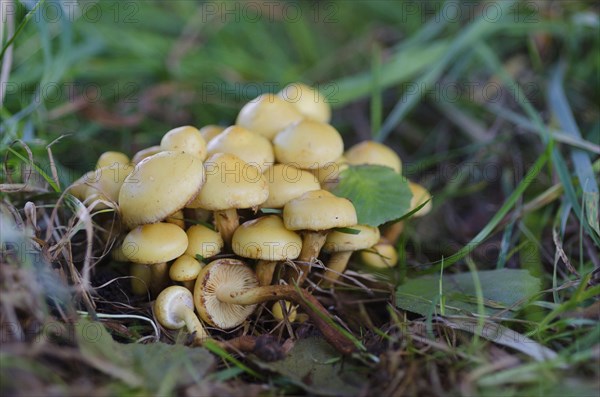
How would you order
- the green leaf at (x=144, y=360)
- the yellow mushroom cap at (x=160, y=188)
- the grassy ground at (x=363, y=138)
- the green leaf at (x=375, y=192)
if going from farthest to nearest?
the green leaf at (x=375, y=192), the yellow mushroom cap at (x=160, y=188), the grassy ground at (x=363, y=138), the green leaf at (x=144, y=360)

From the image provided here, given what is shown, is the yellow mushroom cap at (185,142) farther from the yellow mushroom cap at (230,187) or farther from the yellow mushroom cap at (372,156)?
the yellow mushroom cap at (372,156)

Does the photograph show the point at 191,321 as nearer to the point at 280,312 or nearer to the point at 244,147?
the point at 280,312

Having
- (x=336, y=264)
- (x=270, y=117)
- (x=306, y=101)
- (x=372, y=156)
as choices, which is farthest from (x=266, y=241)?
(x=306, y=101)

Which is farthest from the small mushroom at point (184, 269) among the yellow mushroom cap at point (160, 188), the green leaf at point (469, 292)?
the green leaf at point (469, 292)

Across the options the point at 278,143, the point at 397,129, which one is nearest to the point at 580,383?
the point at 278,143

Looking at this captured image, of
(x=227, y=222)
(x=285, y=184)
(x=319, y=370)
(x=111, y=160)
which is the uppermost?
(x=111, y=160)
